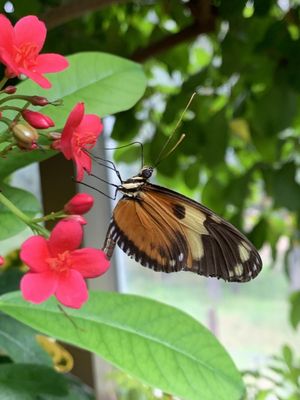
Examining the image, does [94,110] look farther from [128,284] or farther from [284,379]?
[128,284]

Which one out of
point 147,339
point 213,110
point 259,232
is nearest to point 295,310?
point 259,232

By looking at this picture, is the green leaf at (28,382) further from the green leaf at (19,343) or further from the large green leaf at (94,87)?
the large green leaf at (94,87)

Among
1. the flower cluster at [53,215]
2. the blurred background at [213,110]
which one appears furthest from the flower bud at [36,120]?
the blurred background at [213,110]

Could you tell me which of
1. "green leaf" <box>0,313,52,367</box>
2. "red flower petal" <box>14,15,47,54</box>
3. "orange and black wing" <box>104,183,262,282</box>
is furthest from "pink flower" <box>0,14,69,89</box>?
"green leaf" <box>0,313,52,367</box>

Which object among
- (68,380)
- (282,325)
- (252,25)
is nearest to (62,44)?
(252,25)

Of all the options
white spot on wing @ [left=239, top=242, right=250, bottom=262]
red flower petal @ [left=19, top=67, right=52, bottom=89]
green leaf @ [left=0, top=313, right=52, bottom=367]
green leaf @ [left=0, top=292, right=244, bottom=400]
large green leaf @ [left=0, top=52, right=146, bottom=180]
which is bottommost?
green leaf @ [left=0, top=313, right=52, bottom=367]

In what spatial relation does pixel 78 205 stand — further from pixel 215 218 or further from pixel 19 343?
pixel 19 343

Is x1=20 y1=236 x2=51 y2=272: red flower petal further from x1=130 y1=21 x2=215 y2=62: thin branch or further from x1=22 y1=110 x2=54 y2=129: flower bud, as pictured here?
x1=130 y1=21 x2=215 y2=62: thin branch
